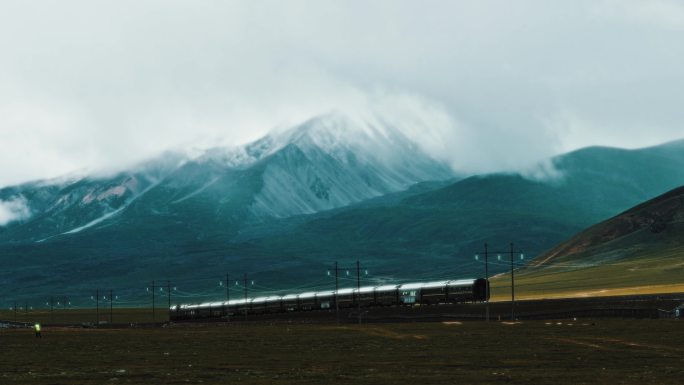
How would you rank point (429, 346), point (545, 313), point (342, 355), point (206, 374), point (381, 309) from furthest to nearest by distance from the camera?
point (381, 309), point (545, 313), point (429, 346), point (342, 355), point (206, 374)

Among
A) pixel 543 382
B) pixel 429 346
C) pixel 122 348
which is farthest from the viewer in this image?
pixel 122 348

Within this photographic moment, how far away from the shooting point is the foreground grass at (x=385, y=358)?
5512 centimetres

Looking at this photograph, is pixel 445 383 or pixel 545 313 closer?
pixel 445 383

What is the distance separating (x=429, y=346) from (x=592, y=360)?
2147cm

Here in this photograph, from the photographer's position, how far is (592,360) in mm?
65625

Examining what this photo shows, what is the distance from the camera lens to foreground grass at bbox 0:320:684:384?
55.1 m

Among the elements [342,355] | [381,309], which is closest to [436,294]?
[381,309]

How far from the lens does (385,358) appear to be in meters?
71.3

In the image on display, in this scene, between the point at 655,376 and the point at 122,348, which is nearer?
the point at 655,376

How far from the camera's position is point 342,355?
76.6 meters

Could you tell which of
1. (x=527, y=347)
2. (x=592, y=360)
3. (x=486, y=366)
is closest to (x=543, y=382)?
(x=486, y=366)

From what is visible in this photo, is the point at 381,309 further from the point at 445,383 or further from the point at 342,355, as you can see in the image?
the point at 445,383

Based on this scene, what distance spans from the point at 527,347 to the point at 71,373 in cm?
3372

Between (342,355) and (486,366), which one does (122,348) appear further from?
(486,366)
